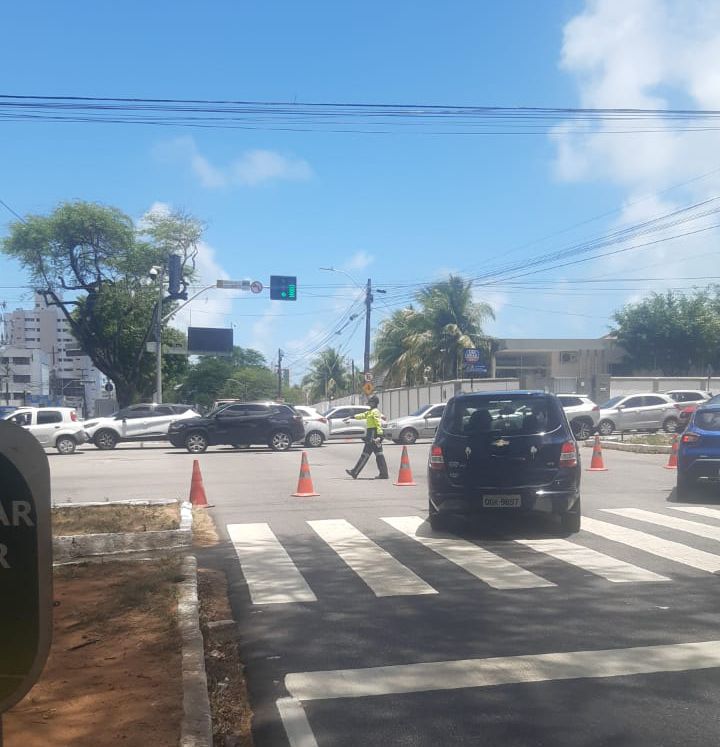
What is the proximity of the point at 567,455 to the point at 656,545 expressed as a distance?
1.46 m

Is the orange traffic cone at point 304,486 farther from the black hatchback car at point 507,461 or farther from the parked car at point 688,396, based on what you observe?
the parked car at point 688,396

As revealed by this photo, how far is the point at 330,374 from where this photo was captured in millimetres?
86125

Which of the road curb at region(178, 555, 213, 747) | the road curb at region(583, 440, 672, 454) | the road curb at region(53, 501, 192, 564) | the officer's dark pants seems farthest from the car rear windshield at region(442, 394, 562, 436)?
the road curb at region(583, 440, 672, 454)

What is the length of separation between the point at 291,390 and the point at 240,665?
11927 cm

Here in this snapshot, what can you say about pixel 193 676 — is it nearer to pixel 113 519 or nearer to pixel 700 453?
pixel 113 519

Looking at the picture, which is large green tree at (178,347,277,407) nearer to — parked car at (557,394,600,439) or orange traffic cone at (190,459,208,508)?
parked car at (557,394,600,439)

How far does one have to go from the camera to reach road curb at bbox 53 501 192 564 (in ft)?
28.7

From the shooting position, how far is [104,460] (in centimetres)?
2438

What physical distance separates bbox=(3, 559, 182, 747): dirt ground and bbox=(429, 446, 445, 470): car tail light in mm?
3901

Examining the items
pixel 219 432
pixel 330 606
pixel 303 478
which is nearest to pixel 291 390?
pixel 219 432

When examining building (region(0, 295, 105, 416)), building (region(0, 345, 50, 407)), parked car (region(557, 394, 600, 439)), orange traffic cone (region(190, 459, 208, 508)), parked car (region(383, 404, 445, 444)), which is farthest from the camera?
building (region(0, 345, 50, 407))

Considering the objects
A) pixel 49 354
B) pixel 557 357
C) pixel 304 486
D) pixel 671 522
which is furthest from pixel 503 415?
pixel 49 354

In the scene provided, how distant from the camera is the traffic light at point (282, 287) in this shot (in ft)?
96.3

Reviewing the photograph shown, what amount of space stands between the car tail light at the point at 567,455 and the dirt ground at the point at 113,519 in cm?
474
